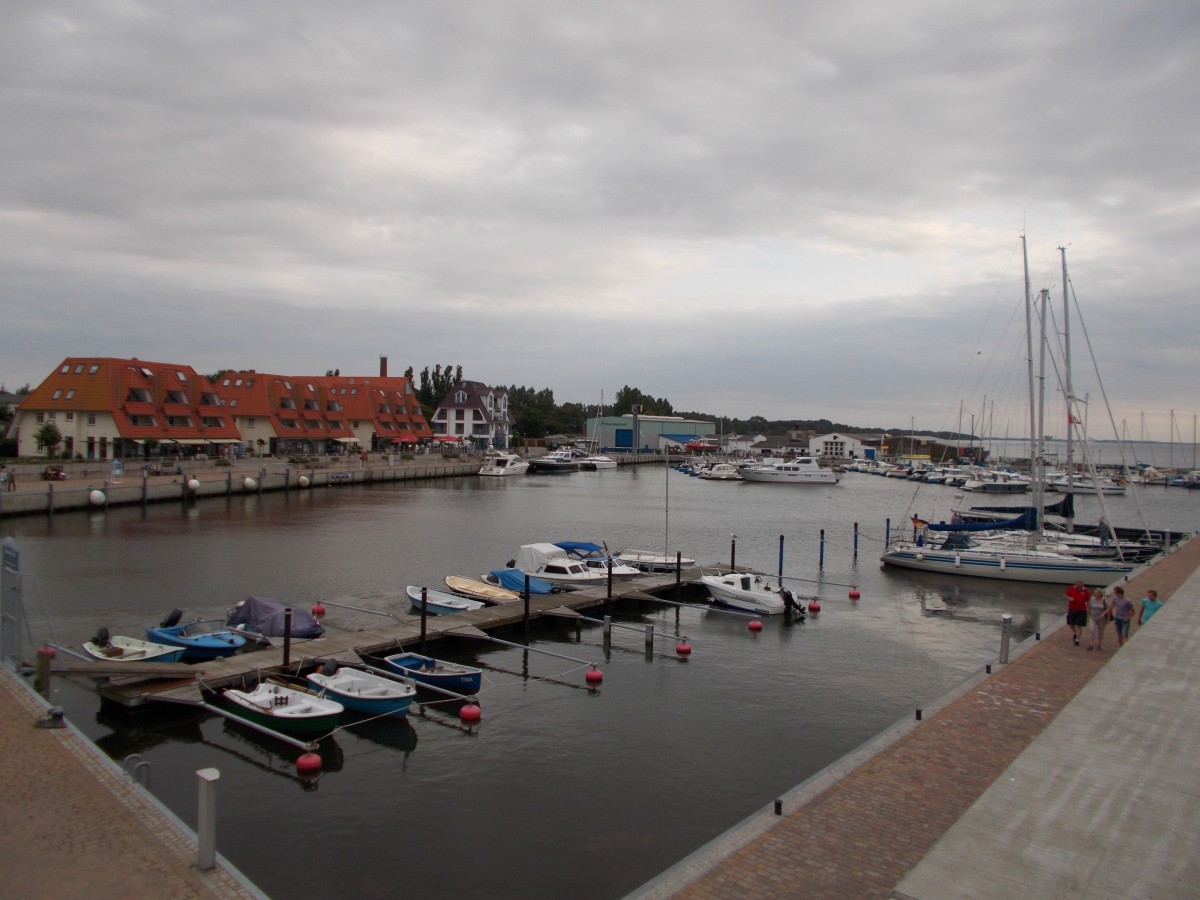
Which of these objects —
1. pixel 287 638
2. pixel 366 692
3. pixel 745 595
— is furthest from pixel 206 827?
pixel 745 595

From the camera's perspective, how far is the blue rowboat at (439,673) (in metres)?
22.0

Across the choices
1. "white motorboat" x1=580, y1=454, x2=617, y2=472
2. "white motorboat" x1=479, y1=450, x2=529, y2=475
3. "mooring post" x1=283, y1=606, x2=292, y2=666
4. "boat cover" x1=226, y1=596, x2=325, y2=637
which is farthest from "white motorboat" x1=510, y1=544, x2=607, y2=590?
"white motorboat" x1=580, y1=454, x2=617, y2=472

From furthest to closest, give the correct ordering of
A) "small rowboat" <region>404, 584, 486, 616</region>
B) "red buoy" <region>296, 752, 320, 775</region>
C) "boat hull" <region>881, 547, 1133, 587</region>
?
"boat hull" <region>881, 547, 1133, 587</region> < "small rowboat" <region>404, 584, 486, 616</region> < "red buoy" <region>296, 752, 320, 775</region>

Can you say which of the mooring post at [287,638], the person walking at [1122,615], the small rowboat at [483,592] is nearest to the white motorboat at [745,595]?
the small rowboat at [483,592]

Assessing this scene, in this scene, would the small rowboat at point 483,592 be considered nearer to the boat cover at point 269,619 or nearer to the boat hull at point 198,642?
the boat cover at point 269,619

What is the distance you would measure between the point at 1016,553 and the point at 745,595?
17.6 meters

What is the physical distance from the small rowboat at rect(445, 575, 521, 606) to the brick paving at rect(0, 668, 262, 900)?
19025mm

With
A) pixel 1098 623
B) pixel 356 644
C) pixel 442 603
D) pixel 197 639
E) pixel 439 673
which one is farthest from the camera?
pixel 442 603

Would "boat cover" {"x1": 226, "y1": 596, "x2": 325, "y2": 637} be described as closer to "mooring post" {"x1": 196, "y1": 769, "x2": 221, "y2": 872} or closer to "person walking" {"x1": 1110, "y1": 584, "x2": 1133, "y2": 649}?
"mooring post" {"x1": 196, "y1": 769, "x2": 221, "y2": 872}

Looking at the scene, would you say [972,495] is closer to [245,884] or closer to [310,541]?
[310,541]

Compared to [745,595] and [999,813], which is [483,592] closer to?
[745,595]

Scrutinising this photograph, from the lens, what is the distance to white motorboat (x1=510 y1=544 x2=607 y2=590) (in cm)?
3578

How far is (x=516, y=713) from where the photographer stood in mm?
21547

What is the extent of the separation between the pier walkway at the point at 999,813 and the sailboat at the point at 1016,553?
26.2 meters
